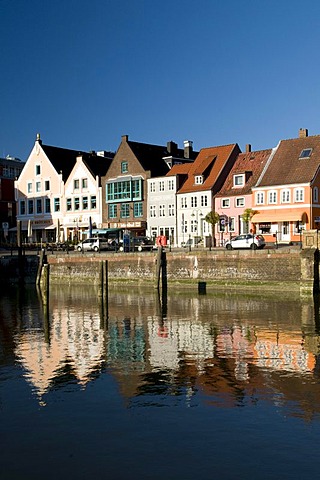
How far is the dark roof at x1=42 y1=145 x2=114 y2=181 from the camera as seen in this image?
250ft

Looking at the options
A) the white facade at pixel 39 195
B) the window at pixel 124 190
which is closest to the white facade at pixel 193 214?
the window at pixel 124 190

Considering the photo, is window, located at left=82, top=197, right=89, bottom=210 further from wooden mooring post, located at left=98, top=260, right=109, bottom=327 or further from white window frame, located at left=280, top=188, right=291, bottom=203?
wooden mooring post, located at left=98, top=260, right=109, bottom=327

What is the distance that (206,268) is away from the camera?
4538 cm

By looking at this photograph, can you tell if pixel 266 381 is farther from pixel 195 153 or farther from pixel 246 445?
pixel 195 153

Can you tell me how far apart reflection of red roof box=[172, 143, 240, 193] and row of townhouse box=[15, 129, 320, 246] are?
0.13 meters

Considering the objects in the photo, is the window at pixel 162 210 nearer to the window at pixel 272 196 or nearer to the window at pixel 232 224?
the window at pixel 232 224

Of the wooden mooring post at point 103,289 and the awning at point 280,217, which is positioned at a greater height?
the awning at point 280,217

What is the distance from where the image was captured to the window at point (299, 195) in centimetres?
5381

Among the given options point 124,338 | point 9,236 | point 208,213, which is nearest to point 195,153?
point 208,213

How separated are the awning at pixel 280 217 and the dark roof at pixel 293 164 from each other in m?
2.78

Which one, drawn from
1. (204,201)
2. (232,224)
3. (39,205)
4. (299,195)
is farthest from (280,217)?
(39,205)

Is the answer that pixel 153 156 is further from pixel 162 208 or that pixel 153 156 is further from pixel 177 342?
pixel 177 342

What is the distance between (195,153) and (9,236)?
26.5m

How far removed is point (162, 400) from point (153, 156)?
57746 millimetres
